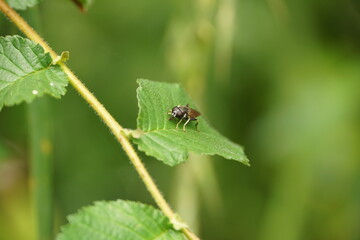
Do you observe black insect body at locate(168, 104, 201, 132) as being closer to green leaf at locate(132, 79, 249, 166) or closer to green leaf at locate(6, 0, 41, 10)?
green leaf at locate(132, 79, 249, 166)

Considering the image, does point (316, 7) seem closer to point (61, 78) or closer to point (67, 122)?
point (67, 122)

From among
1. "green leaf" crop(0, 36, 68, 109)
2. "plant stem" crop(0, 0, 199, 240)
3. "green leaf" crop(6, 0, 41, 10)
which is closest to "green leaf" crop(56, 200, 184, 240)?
"plant stem" crop(0, 0, 199, 240)

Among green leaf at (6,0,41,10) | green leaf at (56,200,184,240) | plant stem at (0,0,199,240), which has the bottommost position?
green leaf at (56,200,184,240)

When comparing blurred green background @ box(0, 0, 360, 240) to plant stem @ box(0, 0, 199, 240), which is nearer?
plant stem @ box(0, 0, 199, 240)

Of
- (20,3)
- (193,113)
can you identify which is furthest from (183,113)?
(20,3)

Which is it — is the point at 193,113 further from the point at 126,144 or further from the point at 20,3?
the point at 20,3

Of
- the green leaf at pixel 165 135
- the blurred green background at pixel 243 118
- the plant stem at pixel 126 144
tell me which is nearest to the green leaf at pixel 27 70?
the plant stem at pixel 126 144

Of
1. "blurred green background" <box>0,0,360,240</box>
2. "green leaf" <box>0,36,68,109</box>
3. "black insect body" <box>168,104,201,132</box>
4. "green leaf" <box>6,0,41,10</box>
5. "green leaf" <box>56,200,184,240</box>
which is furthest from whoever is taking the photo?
"blurred green background" <box>0,0,360,240</box>

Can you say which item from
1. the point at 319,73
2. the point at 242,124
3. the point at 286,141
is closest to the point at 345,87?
the point at 319,73
